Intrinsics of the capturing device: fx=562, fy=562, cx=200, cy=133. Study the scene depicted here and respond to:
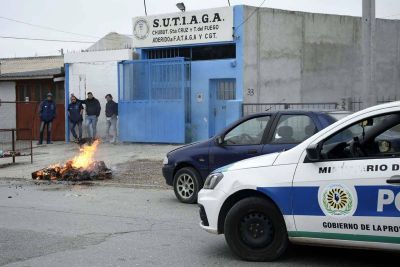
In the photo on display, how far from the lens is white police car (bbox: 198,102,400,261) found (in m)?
5.06

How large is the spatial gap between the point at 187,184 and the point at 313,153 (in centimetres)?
470

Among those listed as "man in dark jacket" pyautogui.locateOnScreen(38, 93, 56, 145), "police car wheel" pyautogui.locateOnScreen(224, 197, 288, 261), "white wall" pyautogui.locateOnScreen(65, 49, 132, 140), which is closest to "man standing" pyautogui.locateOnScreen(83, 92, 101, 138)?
"white wall" pyautogui.locateOnScreen(65, 49, 132, 140)

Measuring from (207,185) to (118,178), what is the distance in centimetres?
751

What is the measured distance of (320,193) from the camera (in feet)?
17.5

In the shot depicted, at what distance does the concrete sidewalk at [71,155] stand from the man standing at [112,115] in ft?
2.03

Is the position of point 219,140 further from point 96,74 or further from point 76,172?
point 96,74

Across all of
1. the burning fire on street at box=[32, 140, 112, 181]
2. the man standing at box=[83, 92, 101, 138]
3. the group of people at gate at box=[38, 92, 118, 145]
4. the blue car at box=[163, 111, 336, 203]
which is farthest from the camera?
the man standing at box=[83, 92, 101, 138]

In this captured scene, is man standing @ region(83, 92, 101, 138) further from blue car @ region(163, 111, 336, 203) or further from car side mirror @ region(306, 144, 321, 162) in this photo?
car side mirror @ region(306, 144, 321, 162)

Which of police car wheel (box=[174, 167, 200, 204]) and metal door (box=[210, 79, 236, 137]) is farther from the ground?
metal door (box=[210, 79, 236, 137])

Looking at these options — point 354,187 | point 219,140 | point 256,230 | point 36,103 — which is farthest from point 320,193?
point 36,103

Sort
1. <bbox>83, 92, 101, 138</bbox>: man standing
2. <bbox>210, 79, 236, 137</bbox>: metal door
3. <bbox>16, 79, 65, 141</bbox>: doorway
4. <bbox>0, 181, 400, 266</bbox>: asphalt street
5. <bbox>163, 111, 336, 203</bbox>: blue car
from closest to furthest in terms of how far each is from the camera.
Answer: <bbox>0, 181, 400, 266</bbox>: asphalt street
<bbox>163, 111, 336, 203</bbox>: blue car
<bbox>210, 79, 236, 137</bbox>: metal door
<bbox>83, 92, 101, 138</bbox>: man standing
<bbox>16, 79, 65, 141</bbox>: doorway

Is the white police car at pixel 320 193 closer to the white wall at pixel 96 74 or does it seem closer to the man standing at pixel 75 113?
the white wall at pixel 96 74

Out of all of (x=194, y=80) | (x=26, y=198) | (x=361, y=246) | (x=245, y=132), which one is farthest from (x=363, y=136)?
(x=194, y=80)

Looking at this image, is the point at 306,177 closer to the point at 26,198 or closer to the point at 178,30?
the point at 26,198
